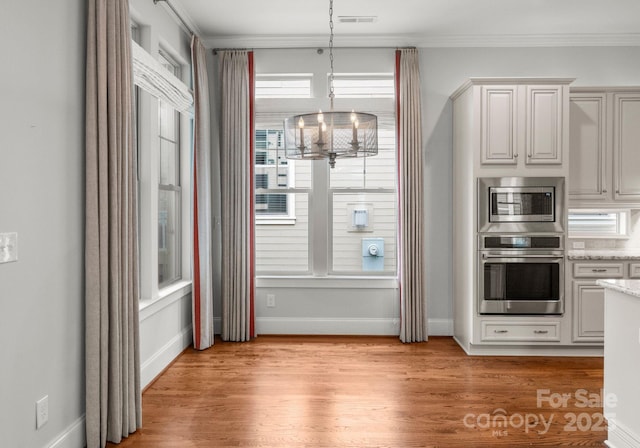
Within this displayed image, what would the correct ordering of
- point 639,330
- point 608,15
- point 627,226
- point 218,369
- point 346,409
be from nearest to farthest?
point 639,330, point 346,409, point 218,369, point 608,15, point 627,226

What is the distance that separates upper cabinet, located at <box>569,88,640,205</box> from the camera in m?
4.18

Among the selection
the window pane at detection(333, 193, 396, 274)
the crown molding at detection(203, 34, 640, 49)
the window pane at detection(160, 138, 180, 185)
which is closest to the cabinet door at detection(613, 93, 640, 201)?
the crown molding at detection(203, 34, 640, 49)

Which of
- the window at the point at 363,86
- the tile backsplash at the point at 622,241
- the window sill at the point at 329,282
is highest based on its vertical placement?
the window at the point at 363,86

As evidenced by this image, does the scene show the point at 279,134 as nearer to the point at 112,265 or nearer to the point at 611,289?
the point at 112,265

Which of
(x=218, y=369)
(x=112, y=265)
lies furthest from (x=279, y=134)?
(x=112, y=265)

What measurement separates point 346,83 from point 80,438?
145 inches

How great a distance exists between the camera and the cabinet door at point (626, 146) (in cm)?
418

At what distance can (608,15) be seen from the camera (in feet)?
13.4

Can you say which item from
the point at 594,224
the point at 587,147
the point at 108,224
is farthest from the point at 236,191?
the point at 594,224

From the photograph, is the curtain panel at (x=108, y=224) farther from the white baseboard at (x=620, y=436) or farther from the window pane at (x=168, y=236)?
the white baseboard at (x=620, y=436)

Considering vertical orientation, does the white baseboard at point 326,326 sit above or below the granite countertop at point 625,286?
below

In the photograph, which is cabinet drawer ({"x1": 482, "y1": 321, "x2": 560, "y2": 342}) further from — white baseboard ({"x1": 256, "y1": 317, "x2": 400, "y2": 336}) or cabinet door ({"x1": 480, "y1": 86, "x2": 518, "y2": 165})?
cabinet door ({"x1": 480, "y1": 86, "x2": 518, "y2": 165})

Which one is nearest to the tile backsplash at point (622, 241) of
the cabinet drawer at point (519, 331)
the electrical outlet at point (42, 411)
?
the cabinet drawer at point (519, 331)

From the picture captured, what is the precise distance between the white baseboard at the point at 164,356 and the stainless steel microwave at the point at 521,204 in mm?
2727
